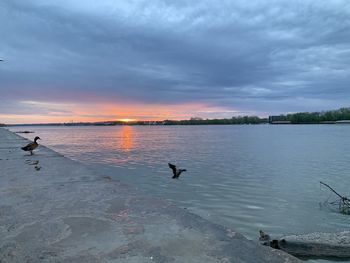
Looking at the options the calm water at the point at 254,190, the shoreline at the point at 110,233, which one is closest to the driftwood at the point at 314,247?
the calm water at the point at 254,190

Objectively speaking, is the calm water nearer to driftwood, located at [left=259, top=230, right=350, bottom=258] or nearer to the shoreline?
driftwood, located at [left=259, top=230, right=350, bottom=258]

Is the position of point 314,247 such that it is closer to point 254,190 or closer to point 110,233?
point 110,233

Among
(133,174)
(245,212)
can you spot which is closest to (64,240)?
(245,212)

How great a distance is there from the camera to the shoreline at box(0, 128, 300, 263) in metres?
2.74

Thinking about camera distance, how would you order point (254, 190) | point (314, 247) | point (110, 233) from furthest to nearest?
point (254, 190) → point (314, 247) → point (110, 233)

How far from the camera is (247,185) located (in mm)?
11930

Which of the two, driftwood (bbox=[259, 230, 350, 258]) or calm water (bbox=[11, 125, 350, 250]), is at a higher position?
driftwood (bbox=[259, 230, 350, 258])

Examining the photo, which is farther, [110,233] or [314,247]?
[314,247]

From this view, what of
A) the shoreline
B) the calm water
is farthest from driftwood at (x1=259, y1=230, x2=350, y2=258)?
the shoreline

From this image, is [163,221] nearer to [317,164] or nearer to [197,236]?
[197,236]

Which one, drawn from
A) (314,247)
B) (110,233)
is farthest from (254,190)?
(110,233)

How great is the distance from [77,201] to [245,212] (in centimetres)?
480

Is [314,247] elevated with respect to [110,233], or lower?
lower

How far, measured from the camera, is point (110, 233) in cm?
330
